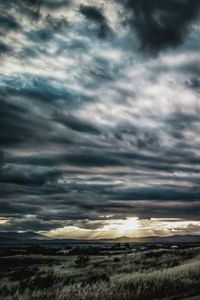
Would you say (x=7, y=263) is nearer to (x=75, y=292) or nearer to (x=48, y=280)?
(x=48, y=280)

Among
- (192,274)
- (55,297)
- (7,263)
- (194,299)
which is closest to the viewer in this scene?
(194,299)

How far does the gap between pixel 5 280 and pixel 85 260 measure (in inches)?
760

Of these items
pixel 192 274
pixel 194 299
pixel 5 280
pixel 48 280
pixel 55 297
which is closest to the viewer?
pixel 194 299

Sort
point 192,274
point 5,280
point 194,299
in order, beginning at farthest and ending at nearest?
point 5,280 < point 192,274 < point 194,299

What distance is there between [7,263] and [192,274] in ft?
154

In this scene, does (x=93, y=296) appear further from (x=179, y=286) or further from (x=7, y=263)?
(x=7, y=263)

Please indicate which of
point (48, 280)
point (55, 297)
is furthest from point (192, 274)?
point (48, 280)

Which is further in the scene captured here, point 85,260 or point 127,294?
point 85,260

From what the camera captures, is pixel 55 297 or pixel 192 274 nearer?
pixel 55 297

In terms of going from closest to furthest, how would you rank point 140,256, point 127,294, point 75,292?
point 127,294 → point 75,292 → point 140,256

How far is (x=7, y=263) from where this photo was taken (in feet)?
208

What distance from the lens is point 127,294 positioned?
14.9 metres

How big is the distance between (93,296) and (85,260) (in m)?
41.9

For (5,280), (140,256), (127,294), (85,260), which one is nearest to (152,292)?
(127,294)
